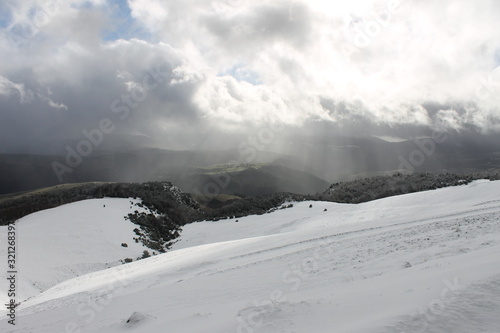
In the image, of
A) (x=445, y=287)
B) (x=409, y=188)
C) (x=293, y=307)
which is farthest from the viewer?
(x=409, y=188)

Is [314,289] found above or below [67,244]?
below

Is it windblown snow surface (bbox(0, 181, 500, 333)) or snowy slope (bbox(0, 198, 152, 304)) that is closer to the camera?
windblown snow surface (bbox(0, 181, 500, 333))

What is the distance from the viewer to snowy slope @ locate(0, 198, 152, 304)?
59.9 feet

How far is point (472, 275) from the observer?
5.75 meters

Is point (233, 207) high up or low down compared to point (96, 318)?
up

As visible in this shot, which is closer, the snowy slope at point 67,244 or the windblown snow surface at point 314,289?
the windblown snow surface at point 314,289

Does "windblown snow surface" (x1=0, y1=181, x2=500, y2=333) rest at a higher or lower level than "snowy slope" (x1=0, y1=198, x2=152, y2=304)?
lower

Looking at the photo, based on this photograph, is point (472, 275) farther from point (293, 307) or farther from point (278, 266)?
point (278, 266)

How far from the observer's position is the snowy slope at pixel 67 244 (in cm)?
1825

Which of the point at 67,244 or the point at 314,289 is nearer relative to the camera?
the point at 314,289

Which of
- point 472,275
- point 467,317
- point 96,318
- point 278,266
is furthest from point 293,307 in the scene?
point 96,318

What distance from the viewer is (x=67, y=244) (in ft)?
72.0

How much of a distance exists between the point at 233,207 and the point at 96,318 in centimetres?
2750

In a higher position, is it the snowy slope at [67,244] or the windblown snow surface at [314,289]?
the snowy slope at [67,244]
